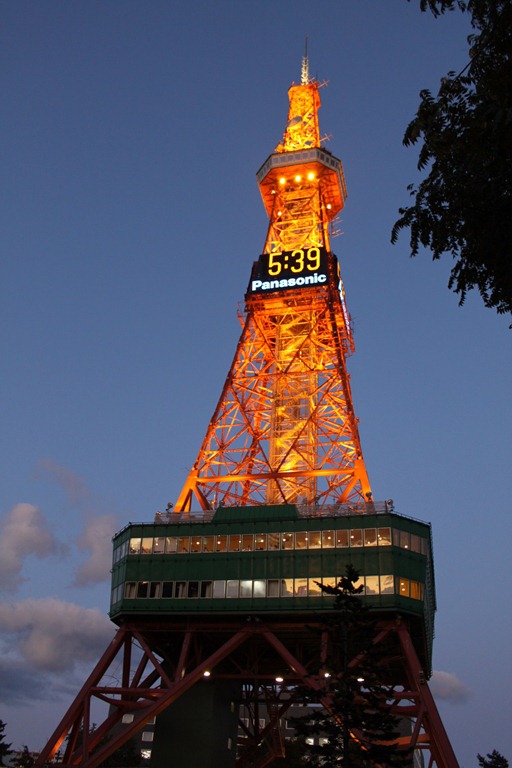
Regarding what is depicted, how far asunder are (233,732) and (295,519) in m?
20.1

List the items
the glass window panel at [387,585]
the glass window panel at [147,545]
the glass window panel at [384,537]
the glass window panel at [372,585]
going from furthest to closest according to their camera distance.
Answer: the glass window panel at [147,545] < the glass window panel at [384,537] < the glass window panel at [372,585] < the glass window panel at [387,585]

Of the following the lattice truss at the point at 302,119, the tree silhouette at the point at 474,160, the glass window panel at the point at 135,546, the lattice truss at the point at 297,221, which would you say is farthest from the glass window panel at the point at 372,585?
the lattice truss at the point at 302,119

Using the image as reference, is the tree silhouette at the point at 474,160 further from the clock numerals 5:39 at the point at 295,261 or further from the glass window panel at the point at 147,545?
the clock numerals 5:39 at the point at 295,261

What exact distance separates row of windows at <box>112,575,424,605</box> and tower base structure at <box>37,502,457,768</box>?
0.09 m

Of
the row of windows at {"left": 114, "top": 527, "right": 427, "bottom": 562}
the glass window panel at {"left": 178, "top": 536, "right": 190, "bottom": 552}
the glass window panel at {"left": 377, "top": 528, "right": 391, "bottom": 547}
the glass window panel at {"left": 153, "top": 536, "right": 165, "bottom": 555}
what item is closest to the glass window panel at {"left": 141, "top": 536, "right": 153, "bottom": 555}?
the row of windows at {"left": 114, "top": 527, "right": 427, "bottom": 562}

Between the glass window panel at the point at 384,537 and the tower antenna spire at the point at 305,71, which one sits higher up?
the tower antenna spire at the point at 305,71

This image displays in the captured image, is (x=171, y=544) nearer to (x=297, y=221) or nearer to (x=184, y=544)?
(x=184, y=544)

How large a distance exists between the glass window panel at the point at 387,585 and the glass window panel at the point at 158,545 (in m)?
18.6

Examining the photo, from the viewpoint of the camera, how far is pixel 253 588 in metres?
62.1

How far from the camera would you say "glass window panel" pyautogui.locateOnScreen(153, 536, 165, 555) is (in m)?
66.1

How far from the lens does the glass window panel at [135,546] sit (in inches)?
2621

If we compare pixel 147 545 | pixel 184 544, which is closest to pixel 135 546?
pixel 147 545

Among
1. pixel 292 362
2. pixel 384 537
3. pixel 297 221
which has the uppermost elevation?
pixel 297 221

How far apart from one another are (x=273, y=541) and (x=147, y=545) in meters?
11.0
